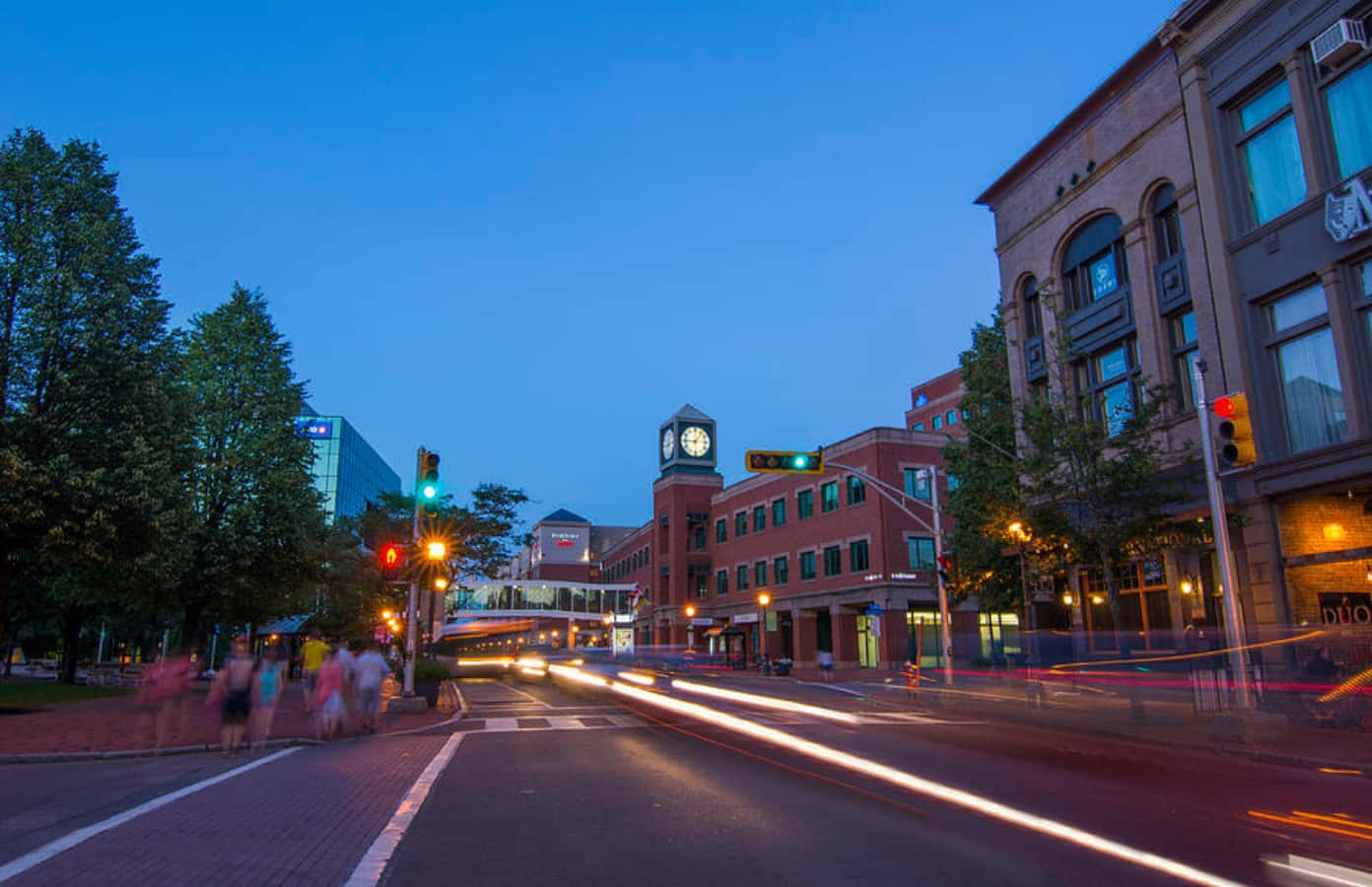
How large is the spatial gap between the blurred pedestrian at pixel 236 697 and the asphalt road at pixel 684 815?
2.79 ft

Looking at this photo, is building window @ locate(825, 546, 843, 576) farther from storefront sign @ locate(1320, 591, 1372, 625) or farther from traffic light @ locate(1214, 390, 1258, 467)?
traffic light @ locate(1214, 390, 1258, 467)

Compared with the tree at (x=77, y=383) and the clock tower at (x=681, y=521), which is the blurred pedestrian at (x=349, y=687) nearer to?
the tree at (x=77, y=383)

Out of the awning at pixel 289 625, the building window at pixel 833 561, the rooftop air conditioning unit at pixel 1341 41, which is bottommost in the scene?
the awning at pixel 289 625

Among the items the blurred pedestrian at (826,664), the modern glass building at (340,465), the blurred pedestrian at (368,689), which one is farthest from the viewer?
the modern glass building at (340,465)

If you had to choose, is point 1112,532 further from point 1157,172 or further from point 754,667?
point 754,667

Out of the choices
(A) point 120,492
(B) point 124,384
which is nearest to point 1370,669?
(A) point 120,492

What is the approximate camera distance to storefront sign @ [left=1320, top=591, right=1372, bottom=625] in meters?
21.5

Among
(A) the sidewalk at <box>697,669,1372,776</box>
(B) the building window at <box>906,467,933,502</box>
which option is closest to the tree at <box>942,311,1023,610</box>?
(A) the sidewalk at <box>697,669,1372,776</box>

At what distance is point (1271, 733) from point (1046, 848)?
40.4 ft

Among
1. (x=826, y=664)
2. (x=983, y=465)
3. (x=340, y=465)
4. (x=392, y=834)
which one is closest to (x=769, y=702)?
(x=983, y=465)

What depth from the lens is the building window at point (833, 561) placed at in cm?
5488

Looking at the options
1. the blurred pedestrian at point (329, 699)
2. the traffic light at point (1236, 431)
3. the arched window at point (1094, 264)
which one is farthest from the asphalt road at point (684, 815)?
the arched window at point (1094, 264)

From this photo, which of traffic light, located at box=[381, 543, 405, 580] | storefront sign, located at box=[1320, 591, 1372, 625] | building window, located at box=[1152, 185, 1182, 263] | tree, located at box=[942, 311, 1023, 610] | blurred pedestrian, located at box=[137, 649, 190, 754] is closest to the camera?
blurred pedestrian, located at box=[137, 649, 190, 754]

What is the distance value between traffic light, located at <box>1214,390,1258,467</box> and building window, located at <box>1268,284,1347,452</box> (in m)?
7.34
